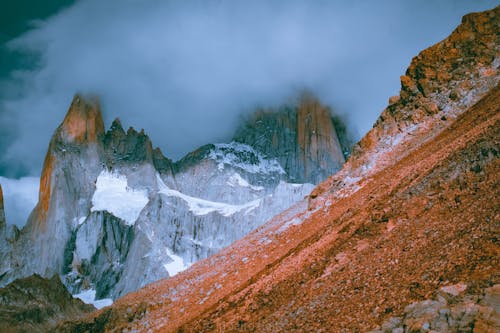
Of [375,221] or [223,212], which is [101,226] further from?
[375,221]

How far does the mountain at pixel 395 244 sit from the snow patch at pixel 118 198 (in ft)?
407

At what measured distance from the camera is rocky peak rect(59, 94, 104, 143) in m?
181

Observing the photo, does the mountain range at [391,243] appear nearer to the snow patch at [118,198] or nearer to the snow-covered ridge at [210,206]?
the snow-covered ridge at [210,206]

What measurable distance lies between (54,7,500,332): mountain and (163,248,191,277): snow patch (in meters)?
99.5

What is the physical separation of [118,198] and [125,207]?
5484 mm

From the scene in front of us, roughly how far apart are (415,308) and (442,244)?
156 inches

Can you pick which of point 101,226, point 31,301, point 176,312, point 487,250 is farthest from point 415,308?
point 101,226

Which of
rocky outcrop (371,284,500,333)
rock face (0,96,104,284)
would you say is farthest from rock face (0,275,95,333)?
rocky outcrop (371,284,500,333)

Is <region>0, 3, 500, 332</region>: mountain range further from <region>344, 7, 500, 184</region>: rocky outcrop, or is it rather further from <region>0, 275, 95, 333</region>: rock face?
<region>0, 275, 95, 333</region>: rock face

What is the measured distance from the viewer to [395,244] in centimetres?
1803

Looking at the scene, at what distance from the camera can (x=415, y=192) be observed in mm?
21672

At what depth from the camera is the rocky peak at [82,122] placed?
181m

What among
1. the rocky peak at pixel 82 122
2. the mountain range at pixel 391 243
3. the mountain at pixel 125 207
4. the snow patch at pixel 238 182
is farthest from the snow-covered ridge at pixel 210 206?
the mountain range at pixel 391 243

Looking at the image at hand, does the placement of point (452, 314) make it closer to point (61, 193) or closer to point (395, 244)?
point (395, 244)
